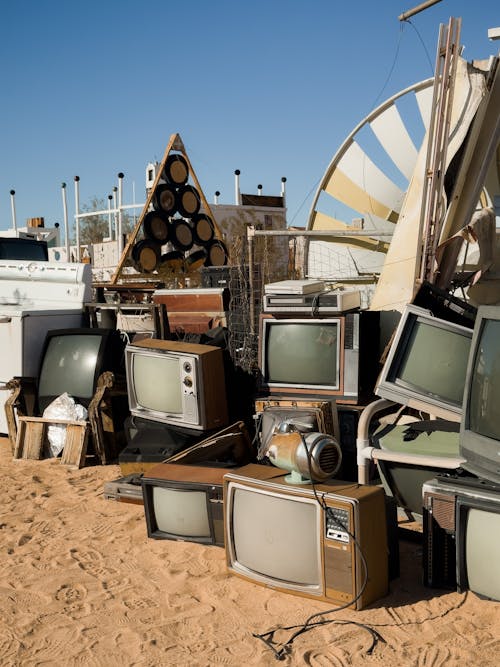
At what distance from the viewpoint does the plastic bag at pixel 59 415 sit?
19.4 feet

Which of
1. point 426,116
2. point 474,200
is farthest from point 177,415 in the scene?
point 426,116

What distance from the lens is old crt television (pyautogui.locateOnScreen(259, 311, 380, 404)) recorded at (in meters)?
4.68

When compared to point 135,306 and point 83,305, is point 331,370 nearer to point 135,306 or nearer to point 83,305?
point 135,306

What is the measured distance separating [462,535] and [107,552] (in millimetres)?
2013

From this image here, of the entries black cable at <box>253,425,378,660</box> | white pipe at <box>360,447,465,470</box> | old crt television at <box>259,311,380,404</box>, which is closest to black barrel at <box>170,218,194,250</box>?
old crt television at <box>259,311,380,404</box>

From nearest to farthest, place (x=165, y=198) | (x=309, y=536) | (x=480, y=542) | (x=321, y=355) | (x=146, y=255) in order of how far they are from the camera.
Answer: (x=480, y=542) → (x=309, y=536) → (x=321, y=355) → (x=146, y=255) → (x=165, y=198)

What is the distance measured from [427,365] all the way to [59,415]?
3.33 m

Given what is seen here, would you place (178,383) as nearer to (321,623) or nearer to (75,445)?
(75,445)

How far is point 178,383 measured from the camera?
16.6ft

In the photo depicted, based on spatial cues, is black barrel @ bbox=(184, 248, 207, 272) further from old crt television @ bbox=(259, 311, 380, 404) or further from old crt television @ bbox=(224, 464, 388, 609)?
old crt television @ bbox=(224, 464, 388, 609)

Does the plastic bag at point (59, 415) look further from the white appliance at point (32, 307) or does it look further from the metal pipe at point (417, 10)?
the metal pipe at point (417, 10)

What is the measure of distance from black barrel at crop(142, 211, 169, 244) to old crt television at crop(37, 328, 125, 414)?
5.48m

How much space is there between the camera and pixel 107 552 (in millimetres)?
3969

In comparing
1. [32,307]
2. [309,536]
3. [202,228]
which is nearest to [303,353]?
[309,536]
